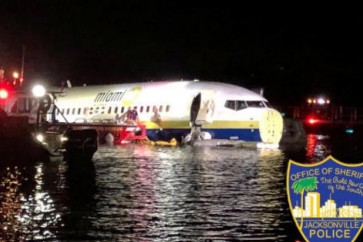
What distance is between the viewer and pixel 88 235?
11445 millimetres

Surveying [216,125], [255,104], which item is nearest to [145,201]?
[216,125]

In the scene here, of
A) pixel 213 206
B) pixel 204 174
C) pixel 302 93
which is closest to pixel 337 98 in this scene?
pixel 302 93

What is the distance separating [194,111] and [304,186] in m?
30.0

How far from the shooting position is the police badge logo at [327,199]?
805 centimetres

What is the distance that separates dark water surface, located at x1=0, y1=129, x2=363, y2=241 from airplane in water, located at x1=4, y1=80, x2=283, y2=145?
11126 millimetres

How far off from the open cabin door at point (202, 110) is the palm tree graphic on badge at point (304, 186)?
96.3 ft

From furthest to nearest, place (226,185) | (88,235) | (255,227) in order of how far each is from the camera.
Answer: (226,185) < (255,227) < (88,235)

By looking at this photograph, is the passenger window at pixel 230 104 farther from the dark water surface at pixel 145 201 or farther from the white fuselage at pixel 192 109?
the dark water surface at pixel 145 201

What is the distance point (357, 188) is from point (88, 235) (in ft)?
16.3

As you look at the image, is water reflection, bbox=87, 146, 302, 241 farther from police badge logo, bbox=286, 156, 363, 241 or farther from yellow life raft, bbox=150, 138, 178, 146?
yellow life raft, bbox=150, 138, 178, 146

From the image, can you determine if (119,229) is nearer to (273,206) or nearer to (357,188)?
(273,206)

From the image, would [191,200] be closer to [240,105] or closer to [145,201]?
[145,201]

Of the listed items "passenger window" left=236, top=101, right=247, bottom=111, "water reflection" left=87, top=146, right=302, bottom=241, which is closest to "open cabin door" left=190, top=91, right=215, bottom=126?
"passenger window" left=236, top=101, right=247, bottom=111

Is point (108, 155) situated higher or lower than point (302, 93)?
lower
